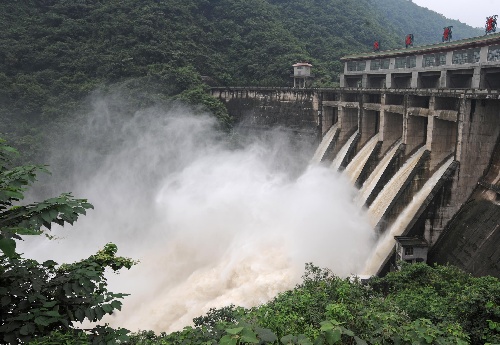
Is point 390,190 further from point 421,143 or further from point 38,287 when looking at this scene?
point 38,287

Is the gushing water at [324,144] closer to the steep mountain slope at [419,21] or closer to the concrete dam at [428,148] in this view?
the concrete dam at [428,148]

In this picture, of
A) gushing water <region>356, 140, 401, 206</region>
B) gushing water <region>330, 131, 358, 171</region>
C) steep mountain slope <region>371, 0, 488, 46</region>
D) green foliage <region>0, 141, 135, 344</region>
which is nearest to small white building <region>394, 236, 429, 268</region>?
gushing water <region>356, 140, 401, 206</region>

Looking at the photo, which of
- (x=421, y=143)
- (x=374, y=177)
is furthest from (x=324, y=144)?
(x=421, y=143)

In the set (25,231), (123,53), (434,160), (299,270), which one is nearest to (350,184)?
(434,160)

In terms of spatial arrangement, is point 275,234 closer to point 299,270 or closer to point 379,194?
point 299,270

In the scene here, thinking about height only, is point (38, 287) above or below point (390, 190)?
above

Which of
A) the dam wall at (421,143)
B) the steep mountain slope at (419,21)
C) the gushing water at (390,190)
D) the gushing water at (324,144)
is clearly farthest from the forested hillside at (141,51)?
the steep mountain slope at (419,21)
